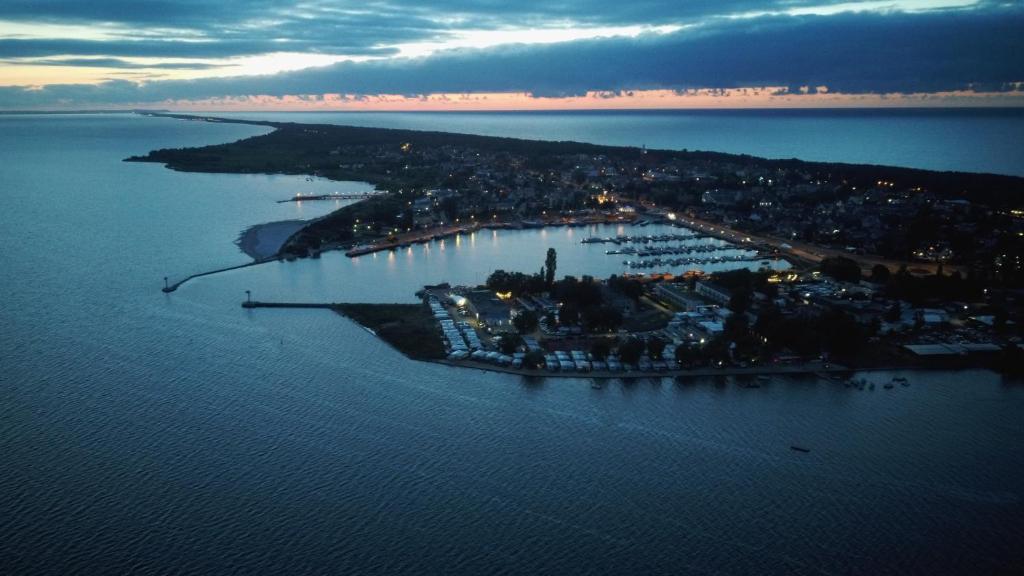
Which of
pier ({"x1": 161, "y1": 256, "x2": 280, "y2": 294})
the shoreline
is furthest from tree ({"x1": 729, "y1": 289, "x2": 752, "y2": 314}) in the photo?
pier ({"x1": 161, "y1": 256, "x2": 280, "y2": 294})

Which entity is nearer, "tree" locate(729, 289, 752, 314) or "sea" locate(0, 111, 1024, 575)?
"sea" locate(0, 111, 1024, 575)

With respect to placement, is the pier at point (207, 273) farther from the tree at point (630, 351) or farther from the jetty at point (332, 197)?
the jetty at point (332, 197)

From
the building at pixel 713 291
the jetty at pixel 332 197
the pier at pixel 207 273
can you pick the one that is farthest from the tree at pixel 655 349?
the jetty at pixel 332 197

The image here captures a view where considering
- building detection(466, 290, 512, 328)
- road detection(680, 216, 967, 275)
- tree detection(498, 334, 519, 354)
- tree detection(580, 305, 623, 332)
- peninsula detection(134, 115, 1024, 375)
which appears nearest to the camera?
tree detection(498, 334, 519, 354)

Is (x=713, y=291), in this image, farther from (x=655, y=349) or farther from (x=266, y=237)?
(x=266, y=237)

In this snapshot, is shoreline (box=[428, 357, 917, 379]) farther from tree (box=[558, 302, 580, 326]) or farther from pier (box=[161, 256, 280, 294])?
pier (box=[161, 256, 280, 294])

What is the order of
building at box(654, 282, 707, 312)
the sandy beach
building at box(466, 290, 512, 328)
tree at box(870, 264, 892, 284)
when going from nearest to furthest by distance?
1. building at box(466, 290, 512, 328)
2. building at box(654, 282, 707, 312)
3. tree at box(870, 264, 892, 284)
4. the sandy beach

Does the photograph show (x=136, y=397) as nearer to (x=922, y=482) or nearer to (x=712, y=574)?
(x=712, y=574)
